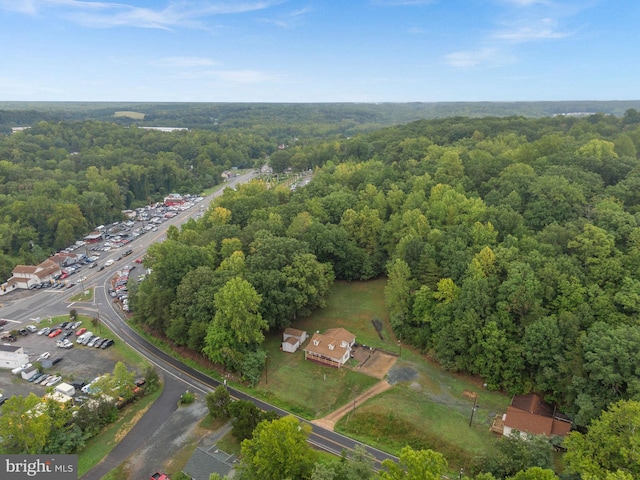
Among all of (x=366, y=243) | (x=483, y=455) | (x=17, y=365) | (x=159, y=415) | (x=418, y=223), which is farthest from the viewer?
(x=366, y=243)

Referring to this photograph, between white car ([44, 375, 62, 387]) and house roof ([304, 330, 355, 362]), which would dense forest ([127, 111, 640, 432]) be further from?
white car ([44, 375, 62, 387])

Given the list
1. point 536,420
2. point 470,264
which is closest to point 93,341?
point 470,264

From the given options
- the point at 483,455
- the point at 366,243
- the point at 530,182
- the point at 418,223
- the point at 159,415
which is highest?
the point at 530,182

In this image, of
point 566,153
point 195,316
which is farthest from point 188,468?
point 566,153

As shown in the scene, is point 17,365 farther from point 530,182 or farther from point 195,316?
point 530,182

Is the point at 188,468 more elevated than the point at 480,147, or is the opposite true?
the point at 480,147

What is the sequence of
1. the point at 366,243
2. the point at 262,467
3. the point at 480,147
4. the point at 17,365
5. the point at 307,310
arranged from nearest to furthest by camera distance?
the point at 262,467, the point at 17,365, the point at 307,310, the point at 366,243, the point at 480,147

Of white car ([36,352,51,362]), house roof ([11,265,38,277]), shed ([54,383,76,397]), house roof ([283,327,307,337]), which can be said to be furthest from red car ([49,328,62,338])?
house roof ([283,327,307,337])
